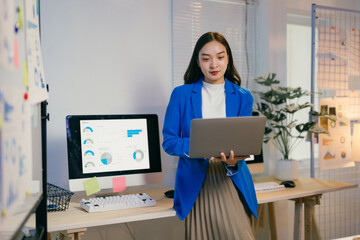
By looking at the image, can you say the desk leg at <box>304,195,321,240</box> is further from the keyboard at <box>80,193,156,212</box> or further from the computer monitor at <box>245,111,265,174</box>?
the keyboard at <box>80,193,156,212</box>

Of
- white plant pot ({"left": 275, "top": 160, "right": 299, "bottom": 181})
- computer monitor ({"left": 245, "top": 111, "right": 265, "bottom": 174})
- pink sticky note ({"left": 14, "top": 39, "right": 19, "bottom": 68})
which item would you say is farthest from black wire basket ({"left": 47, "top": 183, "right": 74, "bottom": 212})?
white plant pot ({"left": 275, "top": 160, "right": 299, "bottom": 181})

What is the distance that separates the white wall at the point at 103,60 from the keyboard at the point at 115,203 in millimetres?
442

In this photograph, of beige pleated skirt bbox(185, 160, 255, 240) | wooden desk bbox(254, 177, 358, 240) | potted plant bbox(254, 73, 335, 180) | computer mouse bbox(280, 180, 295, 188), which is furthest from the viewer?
potted plant bbox(254, 73, 335, 180)

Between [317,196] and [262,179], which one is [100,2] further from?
[317,196]

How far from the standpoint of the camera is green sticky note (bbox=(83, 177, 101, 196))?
6.42 ft

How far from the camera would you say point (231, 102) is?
184 centimetres

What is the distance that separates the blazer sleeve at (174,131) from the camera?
5.74 ft

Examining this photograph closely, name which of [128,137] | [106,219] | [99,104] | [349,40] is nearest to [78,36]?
[99,104]

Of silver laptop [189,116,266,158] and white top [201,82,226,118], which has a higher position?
white top [201,82,226,118]

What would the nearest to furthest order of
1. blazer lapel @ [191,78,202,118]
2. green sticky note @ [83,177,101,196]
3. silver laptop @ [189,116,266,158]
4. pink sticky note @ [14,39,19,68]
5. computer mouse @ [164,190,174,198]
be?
pink sticky note @ [14,39,19,68] < silver laptop @ [189,116,266,158] < blazer lapel @ [191,78,202,118] < green sticky note @ [83,177,101,196] < computer mouse @ [164,190,174,198]

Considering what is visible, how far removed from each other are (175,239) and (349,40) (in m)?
2.08

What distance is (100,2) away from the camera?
2352mm

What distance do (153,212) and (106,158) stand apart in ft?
1.48

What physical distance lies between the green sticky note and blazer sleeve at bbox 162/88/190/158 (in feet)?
1.49
